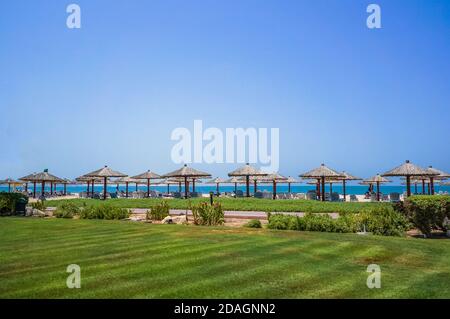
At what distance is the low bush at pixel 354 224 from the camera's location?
46.8 feet

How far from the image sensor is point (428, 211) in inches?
551

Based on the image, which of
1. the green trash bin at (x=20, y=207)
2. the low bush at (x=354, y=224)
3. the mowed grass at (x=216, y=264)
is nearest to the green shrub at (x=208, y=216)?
the low bush at (x=354, y=224)

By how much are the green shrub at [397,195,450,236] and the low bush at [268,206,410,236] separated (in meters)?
0.44

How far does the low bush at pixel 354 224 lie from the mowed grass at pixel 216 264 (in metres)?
1.89

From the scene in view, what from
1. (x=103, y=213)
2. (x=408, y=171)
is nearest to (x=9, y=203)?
(x=103, y=213)

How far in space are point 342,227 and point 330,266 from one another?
663 centimetres

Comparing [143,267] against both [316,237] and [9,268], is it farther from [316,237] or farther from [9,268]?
[316,237]

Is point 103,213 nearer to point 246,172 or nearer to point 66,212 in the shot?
point 66,212

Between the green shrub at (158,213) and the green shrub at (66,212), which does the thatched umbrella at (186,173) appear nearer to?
the green shrub at (66,212)

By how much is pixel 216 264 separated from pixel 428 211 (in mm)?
9448

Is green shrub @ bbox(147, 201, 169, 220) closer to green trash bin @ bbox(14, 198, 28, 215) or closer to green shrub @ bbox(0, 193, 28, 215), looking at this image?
green trash bin @ bbox(14, 198, 28, 215)

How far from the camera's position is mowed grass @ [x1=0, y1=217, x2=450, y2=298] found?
6480 mm
